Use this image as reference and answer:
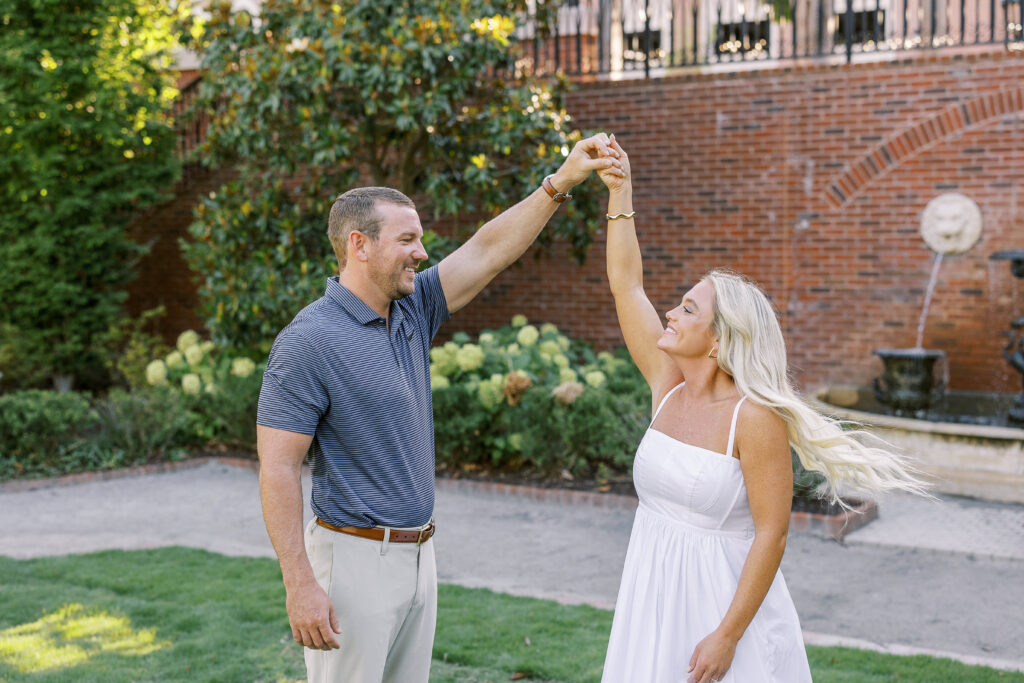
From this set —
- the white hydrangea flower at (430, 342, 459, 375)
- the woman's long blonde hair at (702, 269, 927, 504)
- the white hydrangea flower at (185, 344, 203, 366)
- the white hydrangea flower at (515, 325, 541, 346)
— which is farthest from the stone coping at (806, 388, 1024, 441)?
the white hydrangea flower at (185, 344, 203, 366)

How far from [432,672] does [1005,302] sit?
757cm

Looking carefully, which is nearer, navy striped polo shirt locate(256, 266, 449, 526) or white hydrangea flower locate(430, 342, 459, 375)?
navy striped polo shirt locate(256, 266, 449, 526)

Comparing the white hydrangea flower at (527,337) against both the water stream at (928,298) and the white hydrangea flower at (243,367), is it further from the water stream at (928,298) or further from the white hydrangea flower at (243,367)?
the water stream at (928,298)

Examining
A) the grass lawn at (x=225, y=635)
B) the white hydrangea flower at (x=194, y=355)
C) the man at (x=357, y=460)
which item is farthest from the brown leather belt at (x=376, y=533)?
the white hydrangea flower at (x=194, y=355)

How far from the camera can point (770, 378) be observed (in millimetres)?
2650

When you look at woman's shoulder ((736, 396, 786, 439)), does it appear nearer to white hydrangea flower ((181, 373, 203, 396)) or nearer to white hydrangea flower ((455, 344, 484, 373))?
white hydrangea flower ((455, 344, 484, 373))

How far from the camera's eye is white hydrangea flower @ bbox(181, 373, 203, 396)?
9.91 m

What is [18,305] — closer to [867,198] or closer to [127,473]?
[127,473]

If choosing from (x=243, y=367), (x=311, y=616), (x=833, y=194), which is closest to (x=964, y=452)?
(x=833, y=194)

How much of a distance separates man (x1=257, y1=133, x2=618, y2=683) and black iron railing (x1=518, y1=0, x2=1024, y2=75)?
26.2ft

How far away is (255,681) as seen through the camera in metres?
4.38

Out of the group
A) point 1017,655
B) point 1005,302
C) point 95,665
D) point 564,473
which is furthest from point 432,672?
point 1005,302

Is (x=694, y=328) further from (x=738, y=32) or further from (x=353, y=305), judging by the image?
(x=738, y=32)

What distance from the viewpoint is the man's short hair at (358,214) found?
2854mm
